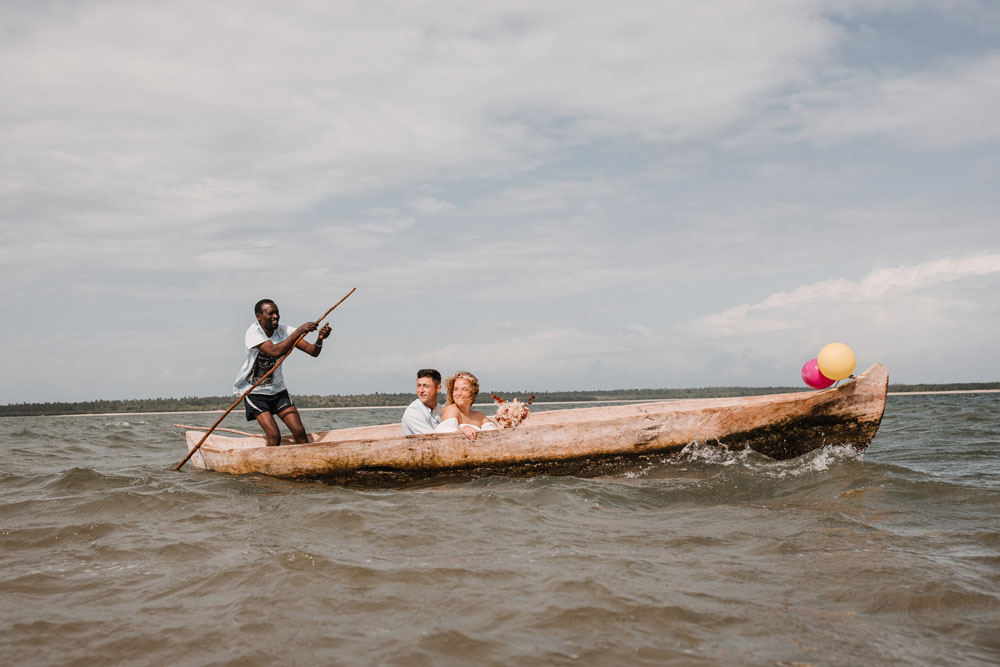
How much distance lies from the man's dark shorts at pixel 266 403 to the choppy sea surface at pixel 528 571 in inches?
48.0

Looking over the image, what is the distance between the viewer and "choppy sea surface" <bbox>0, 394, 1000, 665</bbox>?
3039mm

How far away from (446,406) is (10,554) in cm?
406

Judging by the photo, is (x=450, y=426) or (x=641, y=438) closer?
(x=641, y=438)

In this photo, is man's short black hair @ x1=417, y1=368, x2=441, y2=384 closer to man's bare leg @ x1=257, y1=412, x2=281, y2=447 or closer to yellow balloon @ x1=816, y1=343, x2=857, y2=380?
man's bare leg @ x1=257, y1=412, x2=281, y2=447

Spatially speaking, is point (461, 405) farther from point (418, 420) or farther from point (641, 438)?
point (641, 438)

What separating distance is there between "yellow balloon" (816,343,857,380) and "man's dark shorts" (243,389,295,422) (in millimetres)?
6065

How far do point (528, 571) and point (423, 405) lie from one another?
391 centimetres

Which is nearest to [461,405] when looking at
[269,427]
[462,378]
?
[462,378]

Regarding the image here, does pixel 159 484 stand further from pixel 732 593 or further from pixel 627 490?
pixel 732 593

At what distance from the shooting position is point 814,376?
751 cm

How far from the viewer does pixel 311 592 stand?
3779mm

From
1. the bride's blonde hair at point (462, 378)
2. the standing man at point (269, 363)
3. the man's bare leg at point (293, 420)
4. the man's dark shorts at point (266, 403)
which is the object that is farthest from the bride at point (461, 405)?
the man's dark shorts at point (266, 403)

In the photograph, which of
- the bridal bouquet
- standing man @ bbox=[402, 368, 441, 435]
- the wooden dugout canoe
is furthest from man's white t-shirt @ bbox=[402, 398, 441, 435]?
the bridal bouquet

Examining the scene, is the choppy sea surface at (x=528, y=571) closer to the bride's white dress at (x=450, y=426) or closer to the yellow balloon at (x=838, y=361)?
the bride's white dress at (x=450, y=426)
